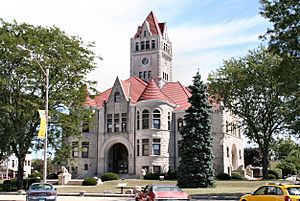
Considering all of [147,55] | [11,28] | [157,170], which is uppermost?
[147,55]

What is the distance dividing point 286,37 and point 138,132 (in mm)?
35124

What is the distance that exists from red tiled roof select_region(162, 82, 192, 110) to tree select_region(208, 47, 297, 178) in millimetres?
8985

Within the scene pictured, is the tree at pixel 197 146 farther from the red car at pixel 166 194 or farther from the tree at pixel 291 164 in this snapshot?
the tree at pixel 291 164

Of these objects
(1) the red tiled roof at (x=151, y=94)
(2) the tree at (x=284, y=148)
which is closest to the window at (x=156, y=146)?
(1) the red tiled roof at (x=151, y=94)

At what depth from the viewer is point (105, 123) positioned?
207ft

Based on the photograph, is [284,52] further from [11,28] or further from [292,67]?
[11,28]

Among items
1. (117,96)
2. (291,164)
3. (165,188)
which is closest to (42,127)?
(165,188)

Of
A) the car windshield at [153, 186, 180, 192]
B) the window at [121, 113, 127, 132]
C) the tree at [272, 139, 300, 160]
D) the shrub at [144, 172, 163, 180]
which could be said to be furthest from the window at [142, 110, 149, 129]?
the car windshield at [153, 186, 180, 192]

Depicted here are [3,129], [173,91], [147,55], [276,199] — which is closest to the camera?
[276,199]

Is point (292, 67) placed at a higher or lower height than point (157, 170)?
higher

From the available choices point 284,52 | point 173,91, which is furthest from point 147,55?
point 284,52

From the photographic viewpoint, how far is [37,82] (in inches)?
1624

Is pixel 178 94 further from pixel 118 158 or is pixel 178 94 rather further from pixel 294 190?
pixel 294 190

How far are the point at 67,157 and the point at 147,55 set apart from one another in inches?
1315
